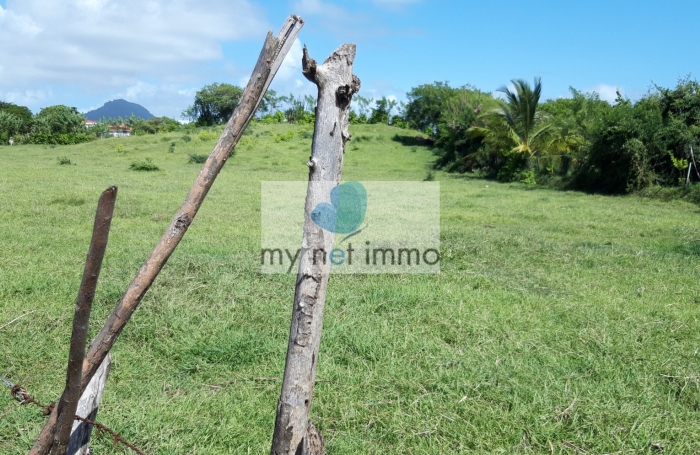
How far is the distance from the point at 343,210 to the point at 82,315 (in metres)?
8.06

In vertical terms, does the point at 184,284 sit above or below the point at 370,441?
above

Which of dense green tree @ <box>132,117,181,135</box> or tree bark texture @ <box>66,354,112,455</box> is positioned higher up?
dense green tree @ <box>132,117,181,135</box>

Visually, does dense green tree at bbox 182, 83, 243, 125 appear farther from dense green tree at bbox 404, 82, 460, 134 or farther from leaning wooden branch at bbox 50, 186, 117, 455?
leaning wooden branch at bbox 50, 186, 117, 455

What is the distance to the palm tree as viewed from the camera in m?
17.4

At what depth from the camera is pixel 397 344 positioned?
381 cm

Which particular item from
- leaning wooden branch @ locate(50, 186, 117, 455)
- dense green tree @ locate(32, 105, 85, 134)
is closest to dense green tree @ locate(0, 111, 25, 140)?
dense green tree @ locate(32, 105, 85, 134)

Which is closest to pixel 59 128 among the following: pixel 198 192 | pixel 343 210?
pixel 343 210

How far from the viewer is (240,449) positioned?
2.67m

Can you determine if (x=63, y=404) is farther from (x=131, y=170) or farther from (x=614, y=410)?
(x=131, y=170)

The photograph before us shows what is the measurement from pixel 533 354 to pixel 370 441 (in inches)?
56.2

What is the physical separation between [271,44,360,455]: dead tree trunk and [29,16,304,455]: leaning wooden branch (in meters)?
0.24

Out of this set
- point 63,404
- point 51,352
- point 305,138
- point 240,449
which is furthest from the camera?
point 305,138

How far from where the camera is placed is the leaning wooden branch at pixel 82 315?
3.53ft

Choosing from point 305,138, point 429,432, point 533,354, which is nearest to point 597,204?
point 533,354
